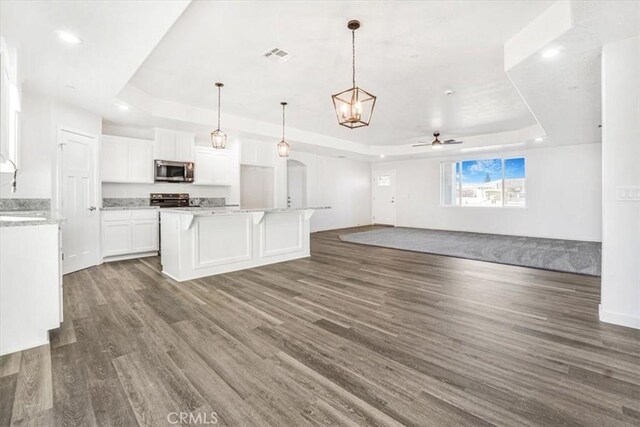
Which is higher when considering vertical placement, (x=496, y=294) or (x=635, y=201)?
(x=635, y=201)

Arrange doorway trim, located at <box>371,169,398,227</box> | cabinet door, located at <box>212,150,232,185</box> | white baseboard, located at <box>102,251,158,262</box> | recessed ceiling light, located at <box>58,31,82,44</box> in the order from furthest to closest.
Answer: doorway trim, located at <box>371,169,398,227</box>
cabinet door, located at <box>212,150,232,185</box>
white baseboard, located at <box>102,251,158,262</box>
recessed ceiling light, located at <box>58,31,82,44</box>

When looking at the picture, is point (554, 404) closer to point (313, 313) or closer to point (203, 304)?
point (313, 313)

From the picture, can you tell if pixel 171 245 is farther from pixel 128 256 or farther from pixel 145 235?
pixel 128 256

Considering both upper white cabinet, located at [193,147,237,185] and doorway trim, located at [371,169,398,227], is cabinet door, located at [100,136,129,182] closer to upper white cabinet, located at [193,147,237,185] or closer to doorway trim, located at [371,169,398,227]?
upper white cabinet, located at [193,147,237,185]

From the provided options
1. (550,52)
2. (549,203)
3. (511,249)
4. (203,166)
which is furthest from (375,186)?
(550,52)

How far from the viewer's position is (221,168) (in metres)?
6.80

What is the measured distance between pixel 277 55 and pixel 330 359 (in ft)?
10.9

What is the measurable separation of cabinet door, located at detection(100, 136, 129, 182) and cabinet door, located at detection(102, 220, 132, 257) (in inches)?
33.9

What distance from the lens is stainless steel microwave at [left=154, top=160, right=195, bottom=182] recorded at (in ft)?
19.1

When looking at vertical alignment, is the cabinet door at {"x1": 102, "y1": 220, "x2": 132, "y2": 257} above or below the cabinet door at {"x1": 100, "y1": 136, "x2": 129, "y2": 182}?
below

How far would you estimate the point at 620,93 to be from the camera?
2635 millimetres

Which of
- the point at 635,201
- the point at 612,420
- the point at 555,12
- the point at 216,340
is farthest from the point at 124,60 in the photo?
the point at 635,201

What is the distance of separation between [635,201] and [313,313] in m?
3.05

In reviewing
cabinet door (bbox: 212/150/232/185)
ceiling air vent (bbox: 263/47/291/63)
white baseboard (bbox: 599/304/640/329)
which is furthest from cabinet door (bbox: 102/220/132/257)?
white baseboard (bbox: 599/304/640/329)
